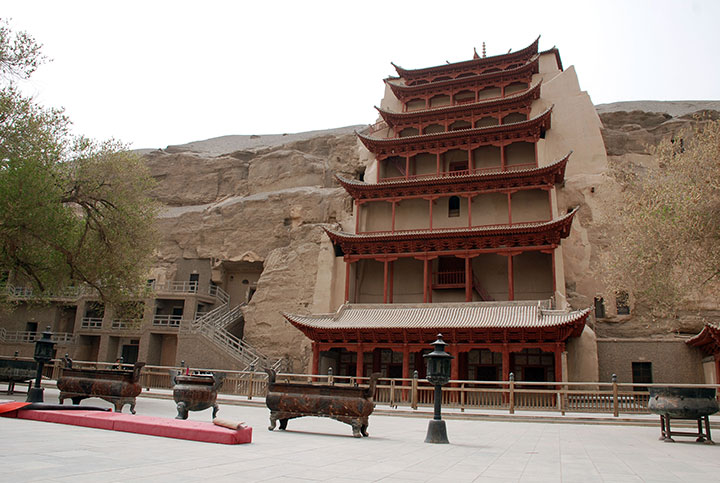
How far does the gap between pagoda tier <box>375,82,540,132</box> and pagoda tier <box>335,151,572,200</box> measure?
4.05 m

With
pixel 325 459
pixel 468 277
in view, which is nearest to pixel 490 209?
pixel 468 277

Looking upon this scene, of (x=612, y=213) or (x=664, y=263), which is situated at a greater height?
(x=612, y=213)

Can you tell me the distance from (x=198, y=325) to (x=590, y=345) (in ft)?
65.0

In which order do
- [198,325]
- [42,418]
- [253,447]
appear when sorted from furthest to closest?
[198,325]
[42,418]
[253,447]

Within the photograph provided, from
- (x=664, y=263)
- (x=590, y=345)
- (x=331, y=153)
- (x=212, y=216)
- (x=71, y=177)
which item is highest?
(x=331, y=153)

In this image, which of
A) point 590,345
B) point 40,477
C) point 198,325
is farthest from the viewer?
point 198,325

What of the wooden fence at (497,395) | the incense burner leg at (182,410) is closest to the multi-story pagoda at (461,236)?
the wooden fence at (497,395)

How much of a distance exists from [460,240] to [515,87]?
13626 mm

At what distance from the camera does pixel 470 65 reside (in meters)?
36.0

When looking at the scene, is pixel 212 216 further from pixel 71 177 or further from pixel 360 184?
pixel 71 177

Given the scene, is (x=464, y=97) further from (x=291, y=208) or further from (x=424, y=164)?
(x=291, y=208)

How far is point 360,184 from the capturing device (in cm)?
3038

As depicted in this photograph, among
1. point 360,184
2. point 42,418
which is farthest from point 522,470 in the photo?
point 360,184

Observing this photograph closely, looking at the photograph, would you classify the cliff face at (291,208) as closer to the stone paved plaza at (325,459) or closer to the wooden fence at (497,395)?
the wooden fence at (497,395)
